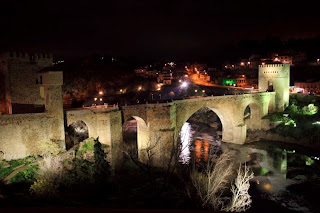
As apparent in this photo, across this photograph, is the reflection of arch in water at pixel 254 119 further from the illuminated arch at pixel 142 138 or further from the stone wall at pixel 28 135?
the stone wall at pixel 28 135

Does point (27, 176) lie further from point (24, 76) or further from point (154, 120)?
point (154, 120)

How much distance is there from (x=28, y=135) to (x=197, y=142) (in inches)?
774

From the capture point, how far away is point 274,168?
2620 cm

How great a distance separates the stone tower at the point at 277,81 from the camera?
36.8 meters

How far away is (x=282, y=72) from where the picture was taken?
120 ft

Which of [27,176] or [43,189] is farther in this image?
[27,176]

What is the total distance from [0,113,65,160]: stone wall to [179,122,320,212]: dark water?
924 centimetres

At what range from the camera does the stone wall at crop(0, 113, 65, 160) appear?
1850 centimetres

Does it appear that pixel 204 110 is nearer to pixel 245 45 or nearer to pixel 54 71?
pixel 54 71

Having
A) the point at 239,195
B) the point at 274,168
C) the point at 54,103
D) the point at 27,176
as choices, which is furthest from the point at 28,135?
the point at 274,168

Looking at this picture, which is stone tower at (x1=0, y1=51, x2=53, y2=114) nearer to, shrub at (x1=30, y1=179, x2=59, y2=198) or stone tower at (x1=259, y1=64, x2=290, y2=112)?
shrub at (x1=30, y1=179, x2=59, y2=198)

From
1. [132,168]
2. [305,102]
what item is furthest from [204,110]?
[132,168]

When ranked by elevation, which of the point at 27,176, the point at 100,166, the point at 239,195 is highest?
the point at 27,176

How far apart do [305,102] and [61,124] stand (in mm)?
31912
